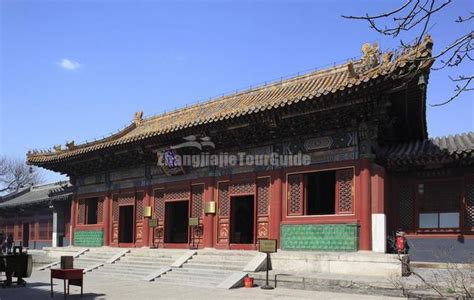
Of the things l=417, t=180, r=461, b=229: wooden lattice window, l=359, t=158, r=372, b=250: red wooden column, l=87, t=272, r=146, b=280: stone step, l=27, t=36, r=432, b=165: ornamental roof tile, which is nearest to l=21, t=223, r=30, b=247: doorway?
l=27, t=36, r=432, b=165: ornamental roof tile

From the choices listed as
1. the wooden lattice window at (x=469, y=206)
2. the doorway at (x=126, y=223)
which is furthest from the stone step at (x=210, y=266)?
the wooden lattice window at (x=469, y=206)

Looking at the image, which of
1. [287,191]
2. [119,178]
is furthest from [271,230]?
[119,178]

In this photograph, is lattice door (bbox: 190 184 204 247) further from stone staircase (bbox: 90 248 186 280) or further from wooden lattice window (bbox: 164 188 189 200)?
stone staircase (bbox: 90 248 186 280)

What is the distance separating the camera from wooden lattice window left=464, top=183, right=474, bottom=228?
11.2 meters

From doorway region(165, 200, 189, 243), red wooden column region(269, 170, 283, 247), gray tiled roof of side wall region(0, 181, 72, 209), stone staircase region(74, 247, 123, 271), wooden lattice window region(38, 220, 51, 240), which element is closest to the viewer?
red wooden column region(269, 170, 283, 247)

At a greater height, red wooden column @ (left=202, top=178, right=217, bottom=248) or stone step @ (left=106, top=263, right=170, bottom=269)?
red wooden column @ (left=202, top=178, right=217, bottom=248)

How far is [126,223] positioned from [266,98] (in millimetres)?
7092

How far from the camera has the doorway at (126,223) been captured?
18000mm

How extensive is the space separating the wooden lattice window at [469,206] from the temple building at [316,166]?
24 millimetres

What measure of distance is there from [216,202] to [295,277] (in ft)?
14.3

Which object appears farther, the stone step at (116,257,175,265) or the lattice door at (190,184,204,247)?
the lattice door at (190,184,204,247)

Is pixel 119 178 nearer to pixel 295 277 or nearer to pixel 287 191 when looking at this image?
pixel 287 191

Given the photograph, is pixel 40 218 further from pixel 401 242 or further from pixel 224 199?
pixel 401 242

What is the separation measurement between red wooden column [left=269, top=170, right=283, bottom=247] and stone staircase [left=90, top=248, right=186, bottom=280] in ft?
9.97
